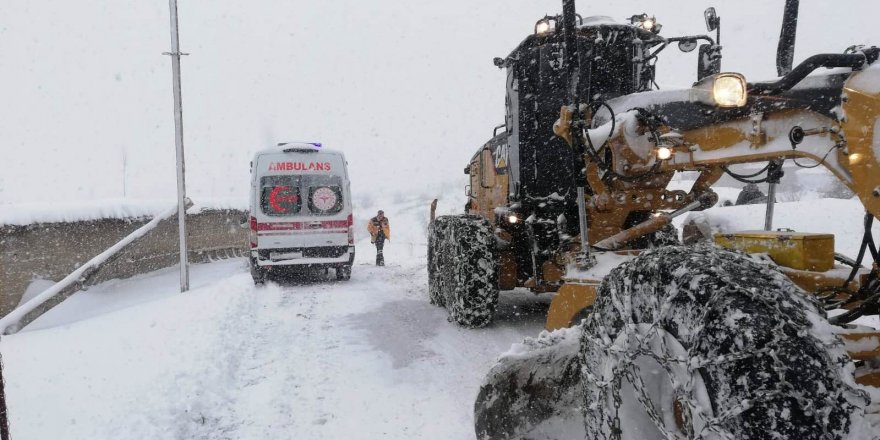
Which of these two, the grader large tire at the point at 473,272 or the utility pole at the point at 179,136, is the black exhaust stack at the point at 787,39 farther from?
the utility pole at the point at 179,136

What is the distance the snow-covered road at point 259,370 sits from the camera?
364 centimetres

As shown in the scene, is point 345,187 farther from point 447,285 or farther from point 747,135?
point 747,135

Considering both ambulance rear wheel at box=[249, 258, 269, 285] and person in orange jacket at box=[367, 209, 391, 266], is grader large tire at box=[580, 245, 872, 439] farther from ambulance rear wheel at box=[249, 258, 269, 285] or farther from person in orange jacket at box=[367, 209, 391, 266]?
person in orange jacket at box=[367, 209, 391, 266]

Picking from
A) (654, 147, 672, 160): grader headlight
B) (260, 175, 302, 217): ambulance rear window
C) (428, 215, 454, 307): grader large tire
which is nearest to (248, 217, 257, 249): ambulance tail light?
(260, 175, 302, 217): ambulance rear window

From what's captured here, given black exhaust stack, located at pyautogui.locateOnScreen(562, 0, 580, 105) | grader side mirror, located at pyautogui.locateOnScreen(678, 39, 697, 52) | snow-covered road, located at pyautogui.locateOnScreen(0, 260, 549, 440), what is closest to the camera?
black exhaust stack, located at pyautogui.locateOnScreen(562, 0, 580, 105)

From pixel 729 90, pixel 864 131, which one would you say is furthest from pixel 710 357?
pixel 729 90

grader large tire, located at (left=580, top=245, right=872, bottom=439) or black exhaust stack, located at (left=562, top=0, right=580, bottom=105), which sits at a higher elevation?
black exhaust stack, located at (left=562, top=0, right=580, bottom=105)

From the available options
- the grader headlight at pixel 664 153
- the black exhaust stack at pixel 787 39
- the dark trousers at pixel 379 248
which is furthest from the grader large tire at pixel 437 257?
the dark trousers at pixel 379 248

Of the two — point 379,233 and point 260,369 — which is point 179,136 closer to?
point 379,233

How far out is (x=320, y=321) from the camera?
712 centimetres

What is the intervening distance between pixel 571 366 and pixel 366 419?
66.7 inches

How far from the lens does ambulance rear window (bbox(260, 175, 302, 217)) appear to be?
11000 millimetres

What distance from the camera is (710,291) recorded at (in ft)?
5.04

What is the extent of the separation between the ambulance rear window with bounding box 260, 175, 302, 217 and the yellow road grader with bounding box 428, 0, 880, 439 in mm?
7534
